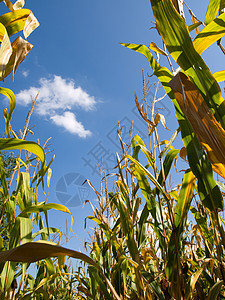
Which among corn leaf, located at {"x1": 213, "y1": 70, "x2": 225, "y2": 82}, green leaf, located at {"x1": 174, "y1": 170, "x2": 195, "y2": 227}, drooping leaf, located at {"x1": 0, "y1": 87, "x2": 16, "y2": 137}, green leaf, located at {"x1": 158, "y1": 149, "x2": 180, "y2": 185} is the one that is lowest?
green leaf, located at {"x1": 174, "y1": 170, "x2": 195, "y2": 227}

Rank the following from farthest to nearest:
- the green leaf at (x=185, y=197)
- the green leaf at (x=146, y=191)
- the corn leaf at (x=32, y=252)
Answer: the green leaf at (x=146, y=191) < the green leaf at (x=185, y=197) < the corn leaf at (x=32, y=252)

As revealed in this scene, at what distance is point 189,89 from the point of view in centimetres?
51

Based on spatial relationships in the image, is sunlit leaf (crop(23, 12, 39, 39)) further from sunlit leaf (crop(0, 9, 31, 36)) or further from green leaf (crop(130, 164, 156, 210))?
green leaf (crop(130, 164, 156, 210))

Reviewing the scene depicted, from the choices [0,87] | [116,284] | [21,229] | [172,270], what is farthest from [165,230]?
[0,87]

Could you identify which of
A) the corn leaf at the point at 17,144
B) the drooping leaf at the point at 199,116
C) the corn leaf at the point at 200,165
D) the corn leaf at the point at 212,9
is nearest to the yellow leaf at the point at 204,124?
the drooping leaf at the point at 199,116

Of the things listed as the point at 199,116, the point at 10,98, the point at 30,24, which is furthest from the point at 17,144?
the point at 199,116

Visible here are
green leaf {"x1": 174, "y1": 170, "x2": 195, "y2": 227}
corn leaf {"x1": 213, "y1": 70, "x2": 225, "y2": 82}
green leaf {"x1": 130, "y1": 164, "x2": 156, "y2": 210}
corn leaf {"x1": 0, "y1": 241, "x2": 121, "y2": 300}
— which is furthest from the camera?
green leaf {"x1": 130, "y1": 164, "x2": 156, "y2": 210}

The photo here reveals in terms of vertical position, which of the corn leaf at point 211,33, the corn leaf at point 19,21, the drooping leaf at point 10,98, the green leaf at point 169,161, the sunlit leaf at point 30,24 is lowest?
the green leaf at point 169,161

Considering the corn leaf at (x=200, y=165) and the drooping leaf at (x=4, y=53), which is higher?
the drooping leaf at (x=4, y=53)

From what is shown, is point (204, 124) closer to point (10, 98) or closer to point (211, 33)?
point (211, 33)

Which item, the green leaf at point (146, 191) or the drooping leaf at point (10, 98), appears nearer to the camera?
the drooping leaf at point (10, 98)

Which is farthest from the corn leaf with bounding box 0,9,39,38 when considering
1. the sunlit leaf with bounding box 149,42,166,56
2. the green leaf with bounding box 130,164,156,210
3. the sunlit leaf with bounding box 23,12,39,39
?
the green leaf with bounding box 130,164,156,210

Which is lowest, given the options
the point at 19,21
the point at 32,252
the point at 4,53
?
the point at 32,252

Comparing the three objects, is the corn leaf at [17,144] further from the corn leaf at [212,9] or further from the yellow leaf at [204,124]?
the corn leaf at [212,9]
